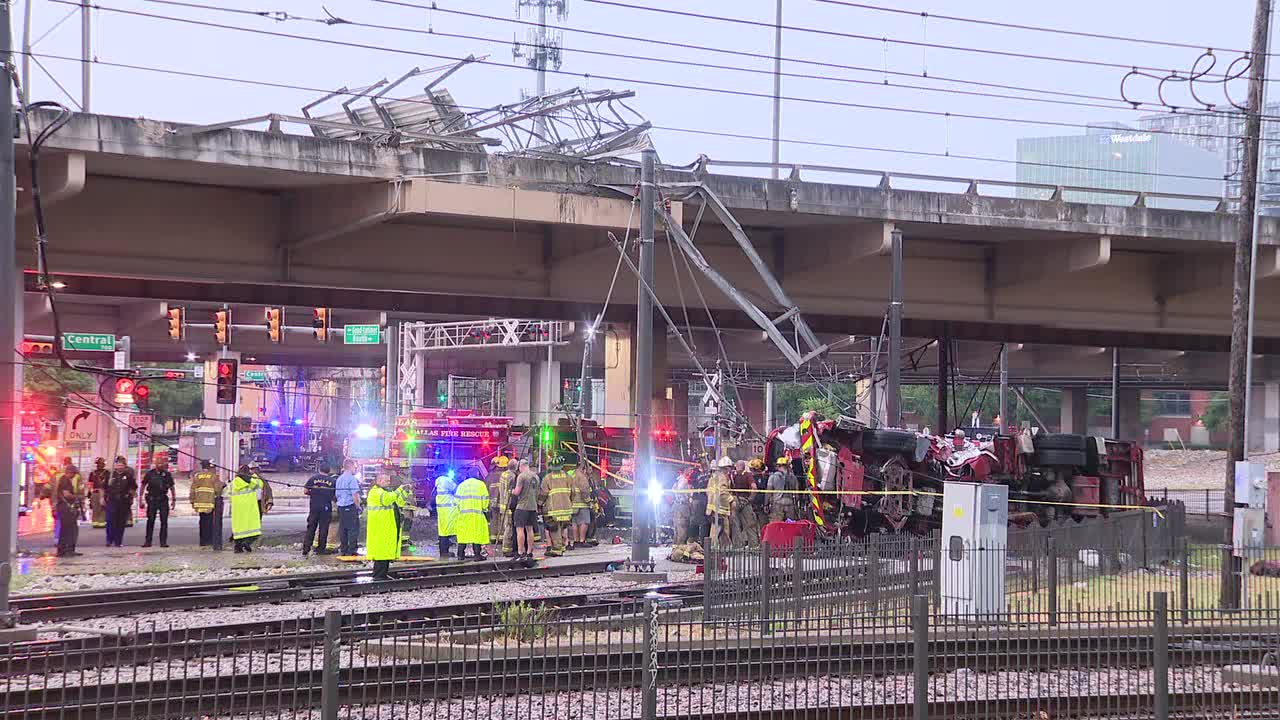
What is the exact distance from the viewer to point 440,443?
104 feet

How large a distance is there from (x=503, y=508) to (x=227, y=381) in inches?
333

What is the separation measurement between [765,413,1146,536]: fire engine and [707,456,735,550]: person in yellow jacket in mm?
1165

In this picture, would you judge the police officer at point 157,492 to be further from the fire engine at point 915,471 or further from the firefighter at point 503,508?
the fire engine at point 915,471

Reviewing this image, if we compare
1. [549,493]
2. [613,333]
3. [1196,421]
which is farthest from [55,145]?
[1196,421]

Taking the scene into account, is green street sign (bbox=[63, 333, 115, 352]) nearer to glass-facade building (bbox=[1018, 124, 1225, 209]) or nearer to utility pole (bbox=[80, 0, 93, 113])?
utility pole (bbox=[80, 0, 93, 113])

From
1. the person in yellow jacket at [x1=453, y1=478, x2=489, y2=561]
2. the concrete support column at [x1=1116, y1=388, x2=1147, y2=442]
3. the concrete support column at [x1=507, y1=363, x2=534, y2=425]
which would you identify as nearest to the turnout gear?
the person in yellow jacket at [x1=453, y1=478, x2=489, y2=561]

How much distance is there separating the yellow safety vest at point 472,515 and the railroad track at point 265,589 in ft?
2.10

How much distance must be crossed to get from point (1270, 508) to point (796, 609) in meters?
17.3

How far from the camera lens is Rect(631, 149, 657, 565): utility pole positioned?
68.1ft

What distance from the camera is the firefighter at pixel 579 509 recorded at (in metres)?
25.3

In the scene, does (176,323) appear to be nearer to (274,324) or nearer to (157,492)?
(274,324)

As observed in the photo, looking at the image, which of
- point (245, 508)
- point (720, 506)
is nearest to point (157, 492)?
point (245, 508)

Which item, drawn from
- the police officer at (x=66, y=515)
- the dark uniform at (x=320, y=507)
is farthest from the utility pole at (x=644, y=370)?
the police officer at (x=66, y=515)

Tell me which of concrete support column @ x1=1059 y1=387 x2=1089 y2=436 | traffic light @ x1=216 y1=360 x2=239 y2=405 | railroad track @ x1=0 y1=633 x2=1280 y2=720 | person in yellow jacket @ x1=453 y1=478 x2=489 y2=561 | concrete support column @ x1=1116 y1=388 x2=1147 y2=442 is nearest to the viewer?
railroad track @ x1=0 y1=633 x2=1280 y2=720
